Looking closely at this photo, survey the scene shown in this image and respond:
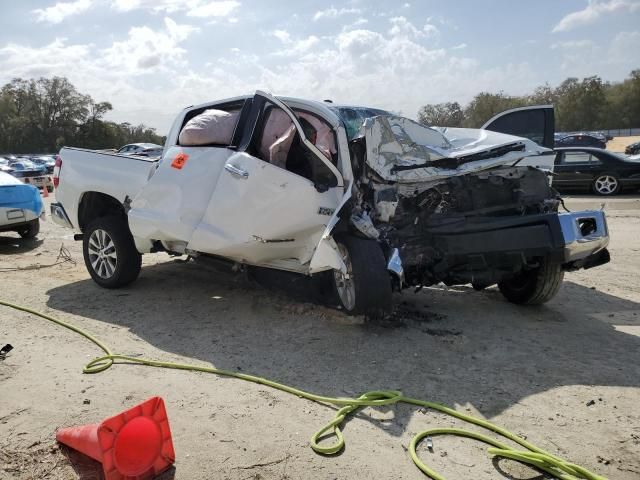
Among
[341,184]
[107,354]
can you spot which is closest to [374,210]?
[341,184]

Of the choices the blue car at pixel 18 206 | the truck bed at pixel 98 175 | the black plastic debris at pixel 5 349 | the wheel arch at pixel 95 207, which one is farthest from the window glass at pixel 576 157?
the black plastic debris at pixel 5 349

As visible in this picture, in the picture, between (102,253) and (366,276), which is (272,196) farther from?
(102,253)

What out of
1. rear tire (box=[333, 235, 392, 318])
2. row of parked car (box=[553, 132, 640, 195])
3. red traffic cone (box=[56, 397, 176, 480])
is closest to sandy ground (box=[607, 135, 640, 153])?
row of parked car (box=[553, 132, 640, 195])

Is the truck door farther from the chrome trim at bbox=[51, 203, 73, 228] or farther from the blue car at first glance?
the blue car

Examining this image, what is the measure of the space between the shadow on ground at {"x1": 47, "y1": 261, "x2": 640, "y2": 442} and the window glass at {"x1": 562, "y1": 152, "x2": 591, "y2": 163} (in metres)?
9.76

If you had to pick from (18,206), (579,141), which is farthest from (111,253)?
(579,141)

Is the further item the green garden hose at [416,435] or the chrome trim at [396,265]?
the chrome trim at [396,265]

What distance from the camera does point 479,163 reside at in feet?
15.4

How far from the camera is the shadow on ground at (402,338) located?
3.78 metres

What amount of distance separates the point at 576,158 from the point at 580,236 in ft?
38.9

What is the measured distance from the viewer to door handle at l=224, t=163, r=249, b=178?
474 cm

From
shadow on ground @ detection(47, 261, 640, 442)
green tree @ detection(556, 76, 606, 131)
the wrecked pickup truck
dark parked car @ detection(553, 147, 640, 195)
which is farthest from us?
green tree @ detection(556, 76, 606, 131)

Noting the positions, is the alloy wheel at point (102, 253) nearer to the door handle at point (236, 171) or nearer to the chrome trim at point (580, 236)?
the door handle at point (236, 171)

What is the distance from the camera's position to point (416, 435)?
3059 millimetres
